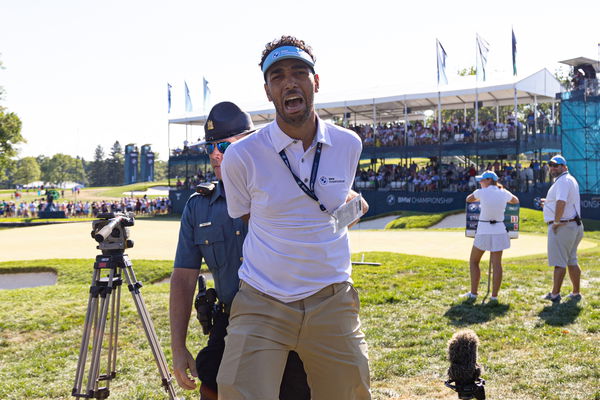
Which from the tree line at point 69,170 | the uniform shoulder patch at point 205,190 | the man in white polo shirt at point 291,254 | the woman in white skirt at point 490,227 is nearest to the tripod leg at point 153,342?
the uniform shoulder patch at point 205,190

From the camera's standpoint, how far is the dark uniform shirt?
10.6ft

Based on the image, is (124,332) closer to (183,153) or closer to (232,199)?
(232,199)

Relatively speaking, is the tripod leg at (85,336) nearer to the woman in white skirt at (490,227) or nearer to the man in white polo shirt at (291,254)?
the man in white polo shirt at (291,254)

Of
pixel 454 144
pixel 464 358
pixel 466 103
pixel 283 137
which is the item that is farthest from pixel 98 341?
pixel 466 103

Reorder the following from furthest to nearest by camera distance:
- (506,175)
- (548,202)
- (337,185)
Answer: (506,175)
(548,202)
(337,185)

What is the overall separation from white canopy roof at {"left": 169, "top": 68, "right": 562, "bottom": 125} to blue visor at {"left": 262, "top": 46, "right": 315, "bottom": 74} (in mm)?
33945

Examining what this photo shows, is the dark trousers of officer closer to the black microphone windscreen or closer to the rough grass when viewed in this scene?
the black microphone windscreen

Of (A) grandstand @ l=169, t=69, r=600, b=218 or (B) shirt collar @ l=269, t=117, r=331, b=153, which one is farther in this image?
(A) grandstand @ l=169, t=69, r=600, b=218

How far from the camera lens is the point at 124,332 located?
25.3 feet

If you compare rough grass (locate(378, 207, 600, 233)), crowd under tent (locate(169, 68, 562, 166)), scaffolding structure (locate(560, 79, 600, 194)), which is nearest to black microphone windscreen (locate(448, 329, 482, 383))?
rough grass (locate(378, 207, 600, 233))

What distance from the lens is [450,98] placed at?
40719mm

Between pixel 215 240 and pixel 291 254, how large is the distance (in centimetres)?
71

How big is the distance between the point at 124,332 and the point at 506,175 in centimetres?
2738

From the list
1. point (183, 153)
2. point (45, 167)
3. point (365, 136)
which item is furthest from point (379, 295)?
point (45, 167)
